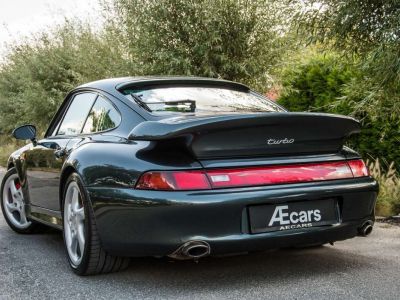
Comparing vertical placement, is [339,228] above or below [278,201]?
below

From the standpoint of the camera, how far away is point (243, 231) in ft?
12.0

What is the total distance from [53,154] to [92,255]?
119 centimetres

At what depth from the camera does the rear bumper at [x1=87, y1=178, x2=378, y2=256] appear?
3.57 m

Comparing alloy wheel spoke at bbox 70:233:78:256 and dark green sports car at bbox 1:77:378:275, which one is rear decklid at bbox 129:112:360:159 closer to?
dark green sports car at bbox 1:77:378:275

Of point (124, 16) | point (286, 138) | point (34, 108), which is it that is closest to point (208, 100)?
point (286, 138)

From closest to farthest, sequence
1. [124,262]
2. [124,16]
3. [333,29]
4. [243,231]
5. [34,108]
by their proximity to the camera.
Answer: [243,231], [124,262], [333,29], [124,16], [34,108]

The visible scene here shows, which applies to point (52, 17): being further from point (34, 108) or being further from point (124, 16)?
point (124, 16)

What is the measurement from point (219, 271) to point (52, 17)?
17.7 metres

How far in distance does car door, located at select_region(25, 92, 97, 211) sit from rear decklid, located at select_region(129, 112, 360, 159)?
111 cm

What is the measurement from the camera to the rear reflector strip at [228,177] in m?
3.61

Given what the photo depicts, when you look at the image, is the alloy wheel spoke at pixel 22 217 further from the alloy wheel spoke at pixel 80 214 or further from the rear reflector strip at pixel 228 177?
the rear reflector strip at pixel 228 177

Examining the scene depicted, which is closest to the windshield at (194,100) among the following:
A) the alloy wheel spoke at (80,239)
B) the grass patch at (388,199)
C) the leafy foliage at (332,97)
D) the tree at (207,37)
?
the alloy wheel spoke at (80,239)

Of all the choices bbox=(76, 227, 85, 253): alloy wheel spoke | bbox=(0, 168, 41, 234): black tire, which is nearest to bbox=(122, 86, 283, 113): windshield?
bbox=(76, 227, 85, 253): alloy wheel spoke

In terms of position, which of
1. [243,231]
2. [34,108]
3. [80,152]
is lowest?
[34,108]
